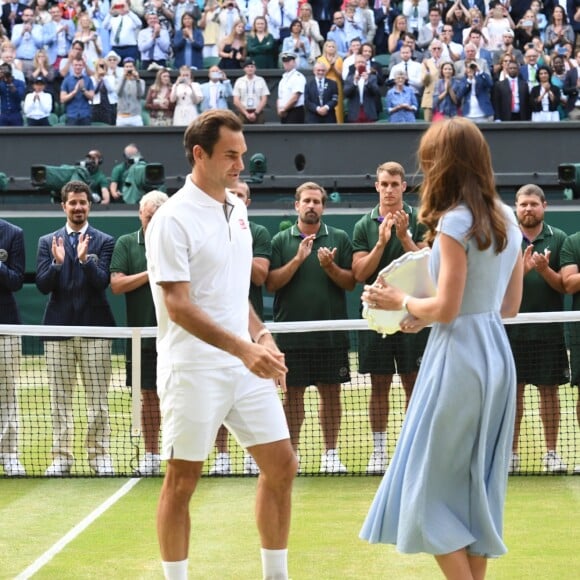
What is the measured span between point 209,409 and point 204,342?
0.29m

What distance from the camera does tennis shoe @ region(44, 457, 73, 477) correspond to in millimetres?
9258

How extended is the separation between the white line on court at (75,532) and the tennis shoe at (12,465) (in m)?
0.94

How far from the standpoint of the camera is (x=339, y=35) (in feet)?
75.5

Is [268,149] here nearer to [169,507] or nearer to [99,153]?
[99,153]

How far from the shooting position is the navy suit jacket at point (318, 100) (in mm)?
21094

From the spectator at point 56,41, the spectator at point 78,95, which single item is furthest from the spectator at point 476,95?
the spectator at point 56,41

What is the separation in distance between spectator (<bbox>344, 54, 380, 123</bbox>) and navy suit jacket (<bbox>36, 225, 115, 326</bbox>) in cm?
1212

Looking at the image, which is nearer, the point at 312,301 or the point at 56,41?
the point at 312,301

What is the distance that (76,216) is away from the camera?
31.1 ft

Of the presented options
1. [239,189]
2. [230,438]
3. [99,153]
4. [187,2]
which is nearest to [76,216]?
[239,189]

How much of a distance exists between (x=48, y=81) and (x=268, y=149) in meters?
4.39

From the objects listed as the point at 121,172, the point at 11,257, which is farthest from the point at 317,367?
the point at 121,172

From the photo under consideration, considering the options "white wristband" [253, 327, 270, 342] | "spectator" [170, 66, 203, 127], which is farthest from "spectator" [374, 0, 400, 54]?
"white wristband" [253, 327, 270, 342]

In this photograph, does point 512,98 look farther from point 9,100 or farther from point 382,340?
point 382,340
